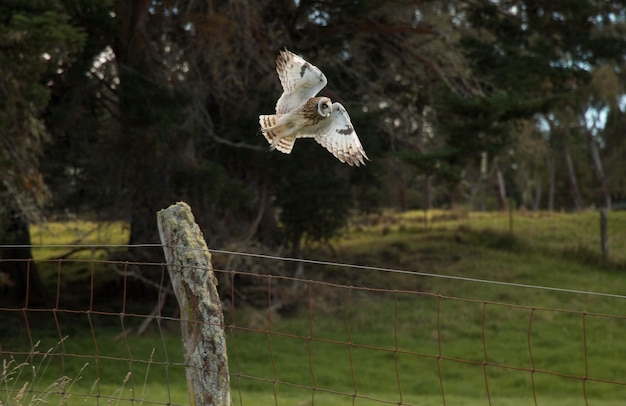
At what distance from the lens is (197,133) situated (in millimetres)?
15953

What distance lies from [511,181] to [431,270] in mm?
24618

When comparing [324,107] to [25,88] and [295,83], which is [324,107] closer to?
[295,83]

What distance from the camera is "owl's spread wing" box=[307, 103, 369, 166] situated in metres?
6.04

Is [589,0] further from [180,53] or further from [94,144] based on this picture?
[94,144]

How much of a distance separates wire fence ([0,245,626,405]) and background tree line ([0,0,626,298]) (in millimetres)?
1214

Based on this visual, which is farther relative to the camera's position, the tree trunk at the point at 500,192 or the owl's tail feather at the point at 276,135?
the tree trunk at the point at 500,192

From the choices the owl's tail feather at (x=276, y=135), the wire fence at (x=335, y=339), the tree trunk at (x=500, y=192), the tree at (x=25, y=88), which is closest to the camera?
the owl's tail feather at (x=276, y=135)

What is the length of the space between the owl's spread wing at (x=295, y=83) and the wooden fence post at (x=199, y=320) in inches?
87.4

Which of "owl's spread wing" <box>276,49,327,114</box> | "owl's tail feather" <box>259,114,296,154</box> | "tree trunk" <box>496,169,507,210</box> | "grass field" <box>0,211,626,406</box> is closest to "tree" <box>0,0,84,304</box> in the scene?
"grass field" <box>0,211,626,406</box>

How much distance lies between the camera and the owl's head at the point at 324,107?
6039 millimetres

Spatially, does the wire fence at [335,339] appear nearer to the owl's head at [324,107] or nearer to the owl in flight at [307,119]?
the owl in flight at [307,119]

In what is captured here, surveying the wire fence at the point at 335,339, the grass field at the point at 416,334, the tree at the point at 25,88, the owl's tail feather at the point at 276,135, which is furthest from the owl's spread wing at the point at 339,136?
the wire fence at the point at 335,339

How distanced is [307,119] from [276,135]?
0.27m

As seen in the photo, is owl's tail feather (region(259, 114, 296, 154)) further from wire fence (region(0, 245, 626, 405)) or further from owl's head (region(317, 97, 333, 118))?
wire fence (region(0, 245, 626, 405))
